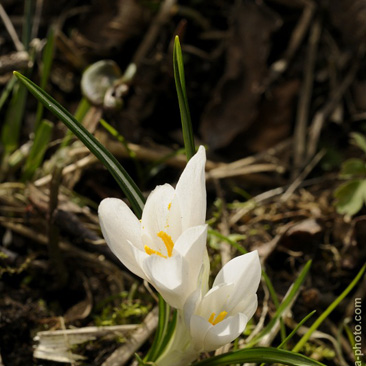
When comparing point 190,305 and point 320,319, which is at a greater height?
point 190,305

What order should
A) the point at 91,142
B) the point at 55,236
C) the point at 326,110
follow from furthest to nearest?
the point at 326,110
the point at 55,236
the point at 91,142

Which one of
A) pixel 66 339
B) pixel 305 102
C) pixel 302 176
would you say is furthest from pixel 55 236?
pixel 305 102

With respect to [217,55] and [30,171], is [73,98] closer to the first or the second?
[30,171]

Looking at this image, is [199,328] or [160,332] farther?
[160,332]

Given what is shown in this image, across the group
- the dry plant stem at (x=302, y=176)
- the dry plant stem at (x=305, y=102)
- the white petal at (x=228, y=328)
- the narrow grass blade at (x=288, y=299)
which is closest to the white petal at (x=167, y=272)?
the white petal at (x=228, y=328)

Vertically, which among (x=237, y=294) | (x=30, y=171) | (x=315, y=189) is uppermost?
(x=237, y=294)

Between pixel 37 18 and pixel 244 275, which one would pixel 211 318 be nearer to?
pixel 244 275

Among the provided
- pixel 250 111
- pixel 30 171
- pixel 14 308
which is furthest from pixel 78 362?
pixel 250 111
